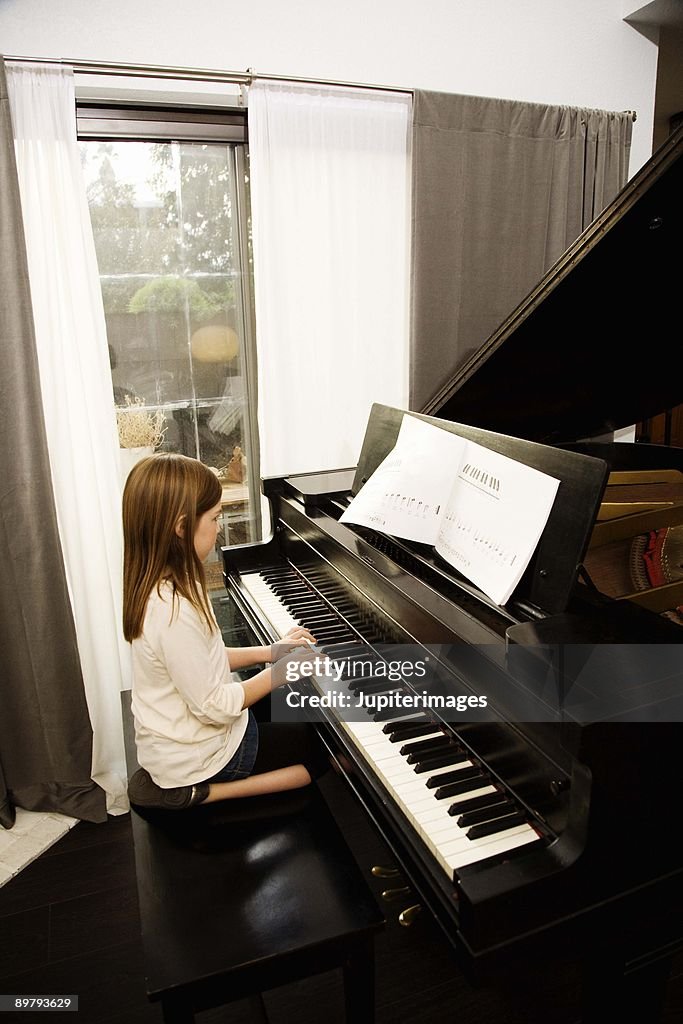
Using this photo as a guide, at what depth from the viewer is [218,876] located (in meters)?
1.29

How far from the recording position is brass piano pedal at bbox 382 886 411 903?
5.93ft

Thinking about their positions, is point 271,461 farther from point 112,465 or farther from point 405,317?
point 405,317

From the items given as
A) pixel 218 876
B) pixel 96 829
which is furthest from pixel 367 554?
pixel 96 829

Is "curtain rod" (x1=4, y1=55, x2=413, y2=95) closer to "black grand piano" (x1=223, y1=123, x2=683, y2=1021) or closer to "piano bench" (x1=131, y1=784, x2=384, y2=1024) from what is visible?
"black grand piano" (x1=223, y1=123, x2=683, y2=1021)

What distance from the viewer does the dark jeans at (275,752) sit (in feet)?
5.14

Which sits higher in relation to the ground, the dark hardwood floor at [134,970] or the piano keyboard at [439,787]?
the piano keyboard at [439,787]

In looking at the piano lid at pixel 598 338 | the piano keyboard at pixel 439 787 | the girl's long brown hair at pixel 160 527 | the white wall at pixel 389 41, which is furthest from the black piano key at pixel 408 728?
the white wall at pixel 389 41

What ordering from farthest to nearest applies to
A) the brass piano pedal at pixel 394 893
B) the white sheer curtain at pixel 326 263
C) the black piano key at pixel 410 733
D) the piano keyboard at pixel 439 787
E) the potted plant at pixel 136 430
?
the potted plant at pixel 136 430 < the white sheer curtain at pixel 326 263 < the brass piano pedal at pixel 394 893 < the black piano key at pixel 410 733 < the piano keyboard at pixel 439 787

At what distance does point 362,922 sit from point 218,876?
0.92 feet

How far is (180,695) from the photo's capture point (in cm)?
151

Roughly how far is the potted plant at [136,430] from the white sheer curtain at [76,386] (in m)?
0.25

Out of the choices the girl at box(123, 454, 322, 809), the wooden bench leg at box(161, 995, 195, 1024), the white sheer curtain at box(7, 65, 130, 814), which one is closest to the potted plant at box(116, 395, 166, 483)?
the white sheer curtain at box(7, 65, 130, 814)

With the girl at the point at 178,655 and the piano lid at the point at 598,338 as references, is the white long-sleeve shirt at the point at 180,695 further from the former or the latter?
the piano lid at the point at 598,338

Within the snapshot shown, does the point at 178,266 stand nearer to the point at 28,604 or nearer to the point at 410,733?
the point at 28,604
